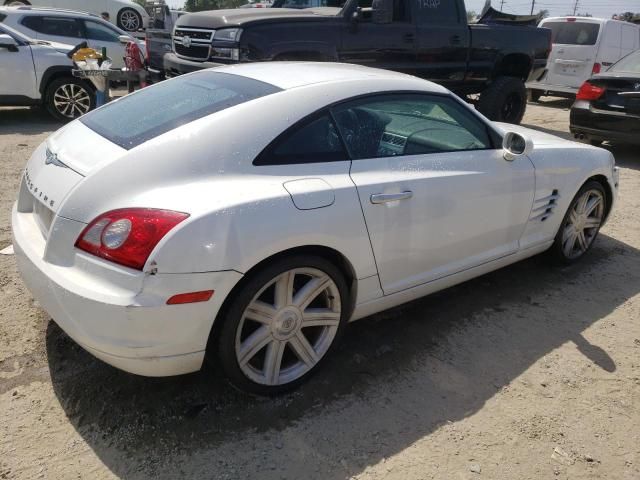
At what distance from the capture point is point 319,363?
9.19 feet

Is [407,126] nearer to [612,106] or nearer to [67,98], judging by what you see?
[612,106]

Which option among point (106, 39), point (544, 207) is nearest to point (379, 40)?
point (544, 207)

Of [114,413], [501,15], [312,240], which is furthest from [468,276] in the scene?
[501,15]

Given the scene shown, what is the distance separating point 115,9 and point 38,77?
11.2 meters

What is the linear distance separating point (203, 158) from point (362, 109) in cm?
94

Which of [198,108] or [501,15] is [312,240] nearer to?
[198,108]

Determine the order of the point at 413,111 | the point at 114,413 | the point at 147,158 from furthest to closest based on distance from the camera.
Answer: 1. the point at 413,111
2. the point at 114,413
3. the point at 147,158

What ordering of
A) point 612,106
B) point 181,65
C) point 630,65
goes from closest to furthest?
point 181,65
point 612,106
point 630,65

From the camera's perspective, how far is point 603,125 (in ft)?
25.0

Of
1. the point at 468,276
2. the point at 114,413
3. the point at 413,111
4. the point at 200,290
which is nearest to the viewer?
the point at 200,290

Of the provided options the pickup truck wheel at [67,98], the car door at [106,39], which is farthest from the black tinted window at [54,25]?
the pickup truck wheel at [67,98]

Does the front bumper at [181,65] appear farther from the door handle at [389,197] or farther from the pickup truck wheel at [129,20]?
the pickup truck wheel at [129,20]

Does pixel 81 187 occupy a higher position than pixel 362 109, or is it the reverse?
pixel 362 109

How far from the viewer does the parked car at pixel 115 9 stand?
58.2 ft
